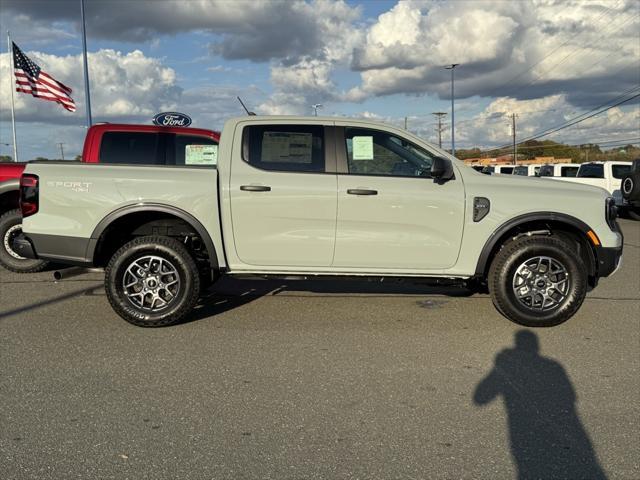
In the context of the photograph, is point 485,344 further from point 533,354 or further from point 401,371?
point 401,371

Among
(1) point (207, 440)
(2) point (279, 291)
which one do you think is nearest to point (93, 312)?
(2) point (279, 291)

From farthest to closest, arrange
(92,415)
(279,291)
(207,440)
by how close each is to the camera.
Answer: (279,291), (92,415), (207,440)

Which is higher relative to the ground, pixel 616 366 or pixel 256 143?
pixel 256 143

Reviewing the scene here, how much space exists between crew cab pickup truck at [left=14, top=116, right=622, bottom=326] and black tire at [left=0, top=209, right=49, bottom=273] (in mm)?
2793

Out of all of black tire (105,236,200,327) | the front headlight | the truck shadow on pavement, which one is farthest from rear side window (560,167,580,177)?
black tire (105,236,200,327)

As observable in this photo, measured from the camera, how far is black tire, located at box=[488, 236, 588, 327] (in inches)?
202

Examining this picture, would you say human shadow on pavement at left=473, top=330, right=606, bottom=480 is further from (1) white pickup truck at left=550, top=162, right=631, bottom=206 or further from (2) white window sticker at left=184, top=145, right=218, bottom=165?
(1) white pickup truck at left=550, top=162, right=631, bottom=206

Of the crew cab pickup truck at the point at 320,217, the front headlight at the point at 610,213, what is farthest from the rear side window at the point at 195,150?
the front headlight at the point at 610,213

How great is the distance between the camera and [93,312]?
18.6 ft

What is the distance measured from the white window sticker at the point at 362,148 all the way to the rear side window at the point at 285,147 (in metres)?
0.31

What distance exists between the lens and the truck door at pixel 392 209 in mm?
5031

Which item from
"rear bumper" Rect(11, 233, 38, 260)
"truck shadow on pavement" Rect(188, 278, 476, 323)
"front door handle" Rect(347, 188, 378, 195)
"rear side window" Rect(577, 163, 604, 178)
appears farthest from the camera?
"rear side window" Rect(577, 163, 604, 178)

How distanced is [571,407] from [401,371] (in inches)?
46.2

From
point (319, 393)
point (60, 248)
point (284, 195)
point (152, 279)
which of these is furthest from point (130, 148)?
point (319, 393)
